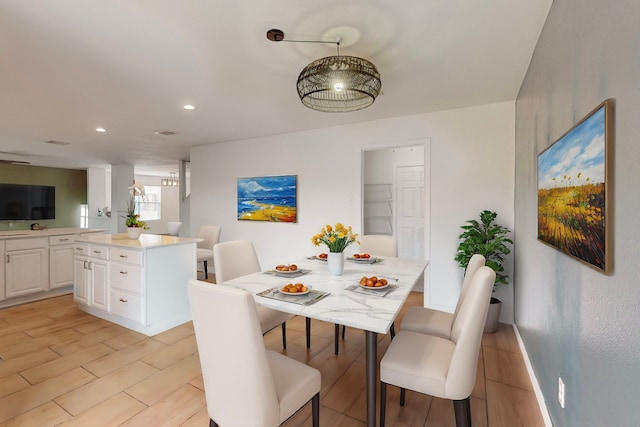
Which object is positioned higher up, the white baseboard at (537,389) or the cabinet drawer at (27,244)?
the cabinet drawer at (27,244)

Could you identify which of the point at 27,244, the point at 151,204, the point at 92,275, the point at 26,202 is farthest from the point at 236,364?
the point at 151,204

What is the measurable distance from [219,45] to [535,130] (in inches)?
89.2

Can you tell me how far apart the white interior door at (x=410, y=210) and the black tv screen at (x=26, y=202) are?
334 inches

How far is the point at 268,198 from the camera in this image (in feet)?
15.7

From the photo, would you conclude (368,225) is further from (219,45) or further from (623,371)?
(623,371)

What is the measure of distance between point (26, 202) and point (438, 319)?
9338 millimetres

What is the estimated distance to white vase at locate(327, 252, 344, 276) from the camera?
2085 mm

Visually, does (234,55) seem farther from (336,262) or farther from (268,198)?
(268,198)

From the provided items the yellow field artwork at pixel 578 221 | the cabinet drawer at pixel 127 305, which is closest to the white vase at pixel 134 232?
the cabinet drawer at pixel 127 305

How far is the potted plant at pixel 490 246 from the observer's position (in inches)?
116

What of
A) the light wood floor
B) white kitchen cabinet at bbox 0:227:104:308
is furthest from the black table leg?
white kitchen cabinet at bbox 0:227:104:308

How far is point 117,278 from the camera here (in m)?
3.07

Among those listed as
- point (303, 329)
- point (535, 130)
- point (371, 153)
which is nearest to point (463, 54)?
point (535, 130)

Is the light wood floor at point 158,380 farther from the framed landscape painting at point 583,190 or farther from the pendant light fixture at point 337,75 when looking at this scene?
the pendant light fixture at point 337,75
